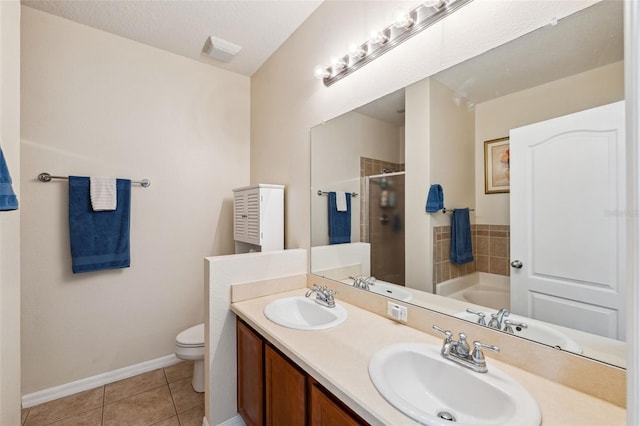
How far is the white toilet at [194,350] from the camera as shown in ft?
6.31

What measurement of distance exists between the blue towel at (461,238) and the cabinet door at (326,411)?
727 millimetres

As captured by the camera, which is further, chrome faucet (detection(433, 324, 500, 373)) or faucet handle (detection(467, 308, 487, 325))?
faucet handle (detection(467, 308, 487, 325))

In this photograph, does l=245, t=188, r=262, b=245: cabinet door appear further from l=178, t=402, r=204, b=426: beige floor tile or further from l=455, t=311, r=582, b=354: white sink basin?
l=455, t=311, r=582, b=354: white sink basin

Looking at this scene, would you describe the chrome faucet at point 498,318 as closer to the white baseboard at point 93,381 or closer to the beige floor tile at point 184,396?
the beige floor tile at point 184,396

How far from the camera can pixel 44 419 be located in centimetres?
174

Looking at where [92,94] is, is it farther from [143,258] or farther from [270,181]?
[270,181]

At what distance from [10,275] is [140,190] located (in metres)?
1.03

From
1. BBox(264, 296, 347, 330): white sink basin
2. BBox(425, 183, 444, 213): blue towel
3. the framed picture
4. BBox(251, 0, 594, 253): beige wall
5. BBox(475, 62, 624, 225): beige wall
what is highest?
BBox(251, 0, 594, 253): beige wall

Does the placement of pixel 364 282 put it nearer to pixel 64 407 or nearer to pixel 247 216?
pixel 247 216

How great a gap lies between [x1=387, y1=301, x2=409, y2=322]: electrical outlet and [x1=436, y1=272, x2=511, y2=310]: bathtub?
183 mm

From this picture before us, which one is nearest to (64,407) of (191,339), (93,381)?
(93,381)

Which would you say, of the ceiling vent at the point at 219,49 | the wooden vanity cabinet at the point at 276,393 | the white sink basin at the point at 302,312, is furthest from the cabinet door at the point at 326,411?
the ceiling vent at the point at 219,49

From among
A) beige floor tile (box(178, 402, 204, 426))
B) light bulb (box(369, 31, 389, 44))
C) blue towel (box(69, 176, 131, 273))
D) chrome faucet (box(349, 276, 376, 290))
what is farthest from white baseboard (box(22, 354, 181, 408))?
light bulb (box(369, 31, 389, 44))

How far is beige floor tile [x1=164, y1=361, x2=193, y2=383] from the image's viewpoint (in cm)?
217
